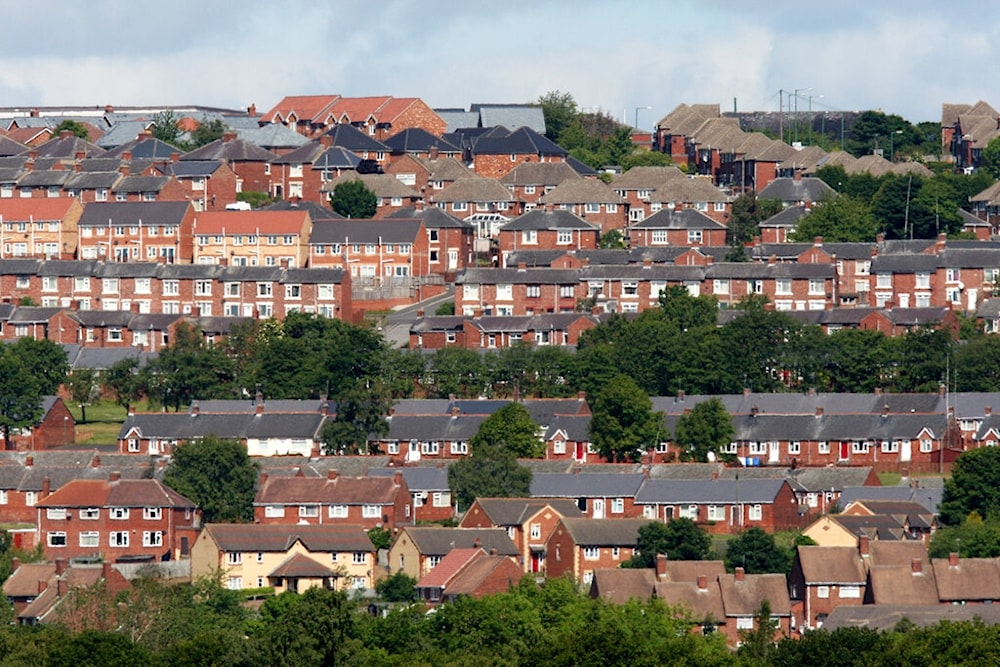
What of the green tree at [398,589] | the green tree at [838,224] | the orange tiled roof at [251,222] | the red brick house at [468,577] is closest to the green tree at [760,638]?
the red brick house at [468,577]

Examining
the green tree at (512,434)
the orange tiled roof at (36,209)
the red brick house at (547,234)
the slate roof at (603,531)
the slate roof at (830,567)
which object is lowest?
the slate roof at (830,567)

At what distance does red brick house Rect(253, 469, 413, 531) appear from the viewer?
314 ft

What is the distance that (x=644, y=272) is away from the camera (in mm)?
121250

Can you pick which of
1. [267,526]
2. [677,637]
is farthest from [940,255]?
[677,637]

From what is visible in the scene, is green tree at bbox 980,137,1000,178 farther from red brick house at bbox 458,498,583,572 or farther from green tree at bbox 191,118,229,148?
red brick house at bbox 458,498,583,572

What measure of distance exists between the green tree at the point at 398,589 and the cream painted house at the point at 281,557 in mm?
1764

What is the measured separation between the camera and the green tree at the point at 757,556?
86.9 m

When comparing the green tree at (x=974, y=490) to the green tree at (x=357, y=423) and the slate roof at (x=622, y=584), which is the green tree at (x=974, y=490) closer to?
the slate roof at (x=622, y=584)

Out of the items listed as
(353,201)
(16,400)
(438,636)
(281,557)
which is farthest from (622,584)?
(353,201)

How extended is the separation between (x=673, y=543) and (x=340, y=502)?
1324cm

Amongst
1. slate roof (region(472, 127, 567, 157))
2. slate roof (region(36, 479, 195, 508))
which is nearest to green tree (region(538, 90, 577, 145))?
slate roof (region(472, 127, 567, 157))

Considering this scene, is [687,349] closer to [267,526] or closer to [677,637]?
[267,526]

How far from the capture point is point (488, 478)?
316 feet

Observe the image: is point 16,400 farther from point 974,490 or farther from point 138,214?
point 974,490
